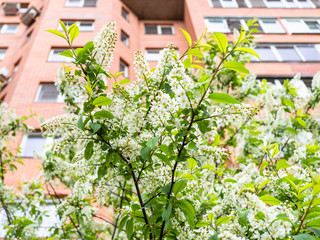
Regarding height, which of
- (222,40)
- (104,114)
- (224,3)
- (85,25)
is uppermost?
(224,3)

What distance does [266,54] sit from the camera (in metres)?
13.8

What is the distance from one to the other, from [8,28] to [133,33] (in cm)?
1051

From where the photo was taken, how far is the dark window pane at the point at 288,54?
13.5m

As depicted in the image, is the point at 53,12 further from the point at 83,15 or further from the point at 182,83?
the point at 182,83

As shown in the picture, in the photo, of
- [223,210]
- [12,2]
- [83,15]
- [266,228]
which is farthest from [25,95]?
[12,2]

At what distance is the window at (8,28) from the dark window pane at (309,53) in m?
20.7

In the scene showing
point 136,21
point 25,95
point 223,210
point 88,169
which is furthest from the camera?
point 136,21

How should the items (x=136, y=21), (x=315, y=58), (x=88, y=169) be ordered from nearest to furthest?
1. (x=88, y=169)
2. (x=315, y=58)
3. (x=136, y=21)

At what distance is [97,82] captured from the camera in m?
2.46

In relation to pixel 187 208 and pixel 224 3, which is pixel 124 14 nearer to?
pixel 224 3

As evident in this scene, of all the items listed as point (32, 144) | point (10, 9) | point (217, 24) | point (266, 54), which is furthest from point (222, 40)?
point (10, 9)

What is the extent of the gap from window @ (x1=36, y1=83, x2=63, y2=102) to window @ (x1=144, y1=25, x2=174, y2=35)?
936 centimetres

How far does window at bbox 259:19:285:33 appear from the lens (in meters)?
15.0

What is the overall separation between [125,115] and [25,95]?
33.1 ft
